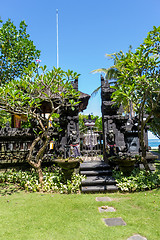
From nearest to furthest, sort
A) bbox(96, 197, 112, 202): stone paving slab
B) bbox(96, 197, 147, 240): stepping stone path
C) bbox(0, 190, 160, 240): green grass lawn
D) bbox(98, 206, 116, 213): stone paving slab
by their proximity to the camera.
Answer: bbox(96, 197, 147, 240): stepping stone path
bbox(0, 190, 160, 240): green grass lawn
bbox(98, 206, 116, 213): stone paving slab
bbox(96, 197, 112, 202): stone paving slab

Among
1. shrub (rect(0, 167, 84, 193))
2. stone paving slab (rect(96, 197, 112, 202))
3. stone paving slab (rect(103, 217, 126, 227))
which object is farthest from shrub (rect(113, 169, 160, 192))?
stone paving slab (rect(103, 217, 126, 227))

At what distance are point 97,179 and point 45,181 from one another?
200cm

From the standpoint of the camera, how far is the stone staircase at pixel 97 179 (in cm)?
617

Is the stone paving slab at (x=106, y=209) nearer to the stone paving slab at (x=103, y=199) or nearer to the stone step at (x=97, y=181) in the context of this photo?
the stone paving slab at (x=103, y=199)

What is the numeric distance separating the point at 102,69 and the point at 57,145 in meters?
16.5

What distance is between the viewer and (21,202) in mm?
5215

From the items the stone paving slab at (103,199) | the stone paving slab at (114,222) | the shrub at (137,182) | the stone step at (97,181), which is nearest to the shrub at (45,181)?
the stone step at (97,181)

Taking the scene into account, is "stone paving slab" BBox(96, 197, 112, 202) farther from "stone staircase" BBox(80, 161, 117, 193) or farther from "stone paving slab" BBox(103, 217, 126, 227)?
"stone paving slab" BBox(103, 217, 126, 227)

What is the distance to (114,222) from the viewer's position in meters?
3.80

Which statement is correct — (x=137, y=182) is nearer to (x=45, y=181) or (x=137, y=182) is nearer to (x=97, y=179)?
(x=97, y=179)

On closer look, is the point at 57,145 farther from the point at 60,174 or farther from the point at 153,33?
the point at 153,33

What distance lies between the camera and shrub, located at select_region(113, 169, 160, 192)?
20.3 feet

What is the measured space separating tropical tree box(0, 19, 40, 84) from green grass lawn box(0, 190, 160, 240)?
8860 millimetres

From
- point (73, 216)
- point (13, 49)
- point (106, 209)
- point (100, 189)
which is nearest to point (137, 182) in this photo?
point (100, 189)
